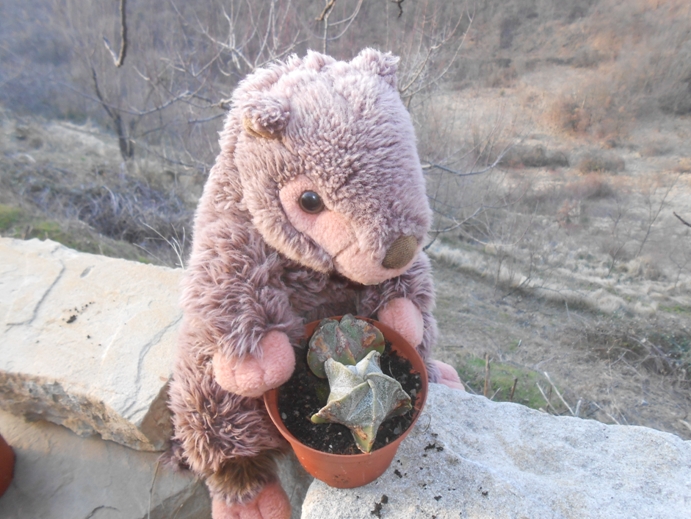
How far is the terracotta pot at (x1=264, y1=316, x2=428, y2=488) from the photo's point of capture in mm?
788

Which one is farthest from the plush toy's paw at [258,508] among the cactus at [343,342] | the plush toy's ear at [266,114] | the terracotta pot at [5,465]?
the terracotta pot at [5,465]

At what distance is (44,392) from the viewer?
1.40 meters

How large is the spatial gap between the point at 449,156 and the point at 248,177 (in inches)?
116

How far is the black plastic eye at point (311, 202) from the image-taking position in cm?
77

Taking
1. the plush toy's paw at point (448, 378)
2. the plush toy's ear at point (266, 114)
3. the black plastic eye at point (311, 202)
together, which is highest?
the plush toy's ear at point (266, 114)

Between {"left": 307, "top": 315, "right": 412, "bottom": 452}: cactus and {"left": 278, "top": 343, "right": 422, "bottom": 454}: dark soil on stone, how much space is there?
0.04 m

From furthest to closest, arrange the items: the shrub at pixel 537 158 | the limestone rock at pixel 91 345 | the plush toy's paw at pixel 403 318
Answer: the shrub at pixel 537 158 → the limestone rock at pixel 91 345 → the plush toy's paw at pixel 403 318

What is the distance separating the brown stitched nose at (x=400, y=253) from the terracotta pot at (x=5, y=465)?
157 centimetres

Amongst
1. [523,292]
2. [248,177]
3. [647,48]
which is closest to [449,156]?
[523,292]

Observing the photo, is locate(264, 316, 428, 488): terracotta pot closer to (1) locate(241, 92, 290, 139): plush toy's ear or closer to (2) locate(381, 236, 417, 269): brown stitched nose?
(2) locate(381, 236, 417, 269): brown stitched nose

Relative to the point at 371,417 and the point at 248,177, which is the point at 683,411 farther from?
the point at 248,177

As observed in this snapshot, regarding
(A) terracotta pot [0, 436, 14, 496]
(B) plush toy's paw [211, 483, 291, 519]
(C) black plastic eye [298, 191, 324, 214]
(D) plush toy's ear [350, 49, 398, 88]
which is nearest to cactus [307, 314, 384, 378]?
(C) black plastic eye [298, 191, 324, 214]

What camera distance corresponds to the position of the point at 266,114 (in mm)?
698

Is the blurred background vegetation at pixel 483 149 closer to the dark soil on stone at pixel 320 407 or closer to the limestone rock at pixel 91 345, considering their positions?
the limestone rock at pixel 91 345
